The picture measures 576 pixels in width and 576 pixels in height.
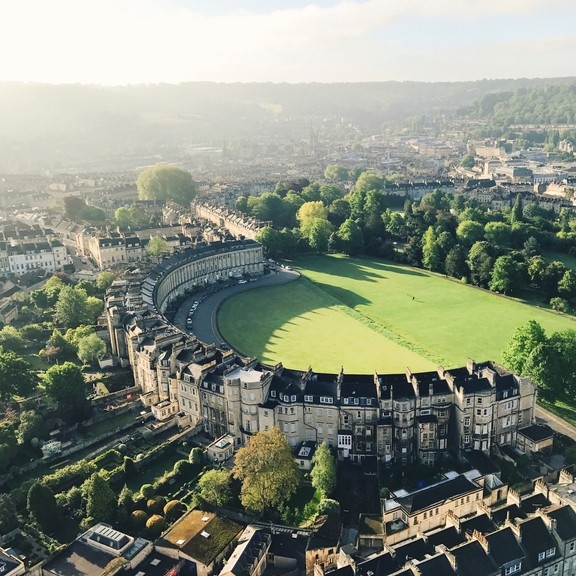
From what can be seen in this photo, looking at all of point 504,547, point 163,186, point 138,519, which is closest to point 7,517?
point 138,519

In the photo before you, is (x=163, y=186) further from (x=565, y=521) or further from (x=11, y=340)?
(x=565, y=521)

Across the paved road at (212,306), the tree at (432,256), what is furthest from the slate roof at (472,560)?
the tree at (432,256)

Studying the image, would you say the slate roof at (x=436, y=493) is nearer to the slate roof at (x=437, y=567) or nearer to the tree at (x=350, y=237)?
the slate roof at (x=437, y=567)

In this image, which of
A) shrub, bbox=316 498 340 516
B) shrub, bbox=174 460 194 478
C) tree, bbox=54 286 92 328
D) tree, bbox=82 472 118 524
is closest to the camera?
shrub, bbox=316 498 340 516

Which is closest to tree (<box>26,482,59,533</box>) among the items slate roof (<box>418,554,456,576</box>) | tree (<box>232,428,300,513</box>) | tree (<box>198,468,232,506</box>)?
tree (<box>198,468,232,506</box>)

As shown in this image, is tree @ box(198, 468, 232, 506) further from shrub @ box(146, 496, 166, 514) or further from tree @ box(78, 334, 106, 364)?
tree @ box(78, 334, 106, 364)

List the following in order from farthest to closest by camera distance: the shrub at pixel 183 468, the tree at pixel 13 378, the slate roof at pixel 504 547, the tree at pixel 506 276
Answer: the tree at pixel 506 276 < the tree at pixel 13 378 < the shrub at pixel 183 468 < the slate roof at pixel 504 547
